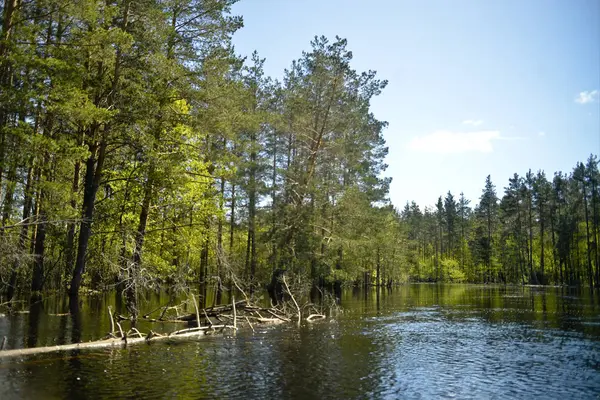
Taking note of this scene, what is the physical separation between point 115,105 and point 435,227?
12240cm

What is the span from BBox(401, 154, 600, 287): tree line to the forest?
119ft

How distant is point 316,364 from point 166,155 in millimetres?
12127

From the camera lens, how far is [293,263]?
34.2 meters

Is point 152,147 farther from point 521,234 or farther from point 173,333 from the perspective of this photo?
point 521,234

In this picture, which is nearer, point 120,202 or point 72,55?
point 72,55

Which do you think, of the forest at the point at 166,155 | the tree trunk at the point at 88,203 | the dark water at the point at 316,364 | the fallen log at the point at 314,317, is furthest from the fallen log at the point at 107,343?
the fallen log at the point at 314,317

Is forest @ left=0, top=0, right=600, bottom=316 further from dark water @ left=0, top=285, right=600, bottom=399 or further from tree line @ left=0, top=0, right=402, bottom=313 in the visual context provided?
dark water @ left=0, top=285, right=600, bottom=399

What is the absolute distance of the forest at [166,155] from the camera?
17562 mm

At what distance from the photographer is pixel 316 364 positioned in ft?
45.4

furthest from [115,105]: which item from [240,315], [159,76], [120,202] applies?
[240,315]

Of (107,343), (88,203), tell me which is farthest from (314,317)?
(88,203)

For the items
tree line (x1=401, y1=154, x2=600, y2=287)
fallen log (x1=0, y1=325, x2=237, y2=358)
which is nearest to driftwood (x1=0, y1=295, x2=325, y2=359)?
fallen log (x1=0, y1=325, x2=237, y2=358)

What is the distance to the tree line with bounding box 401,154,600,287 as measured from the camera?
77625mm

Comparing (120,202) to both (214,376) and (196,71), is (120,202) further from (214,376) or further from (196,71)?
(214,376)
